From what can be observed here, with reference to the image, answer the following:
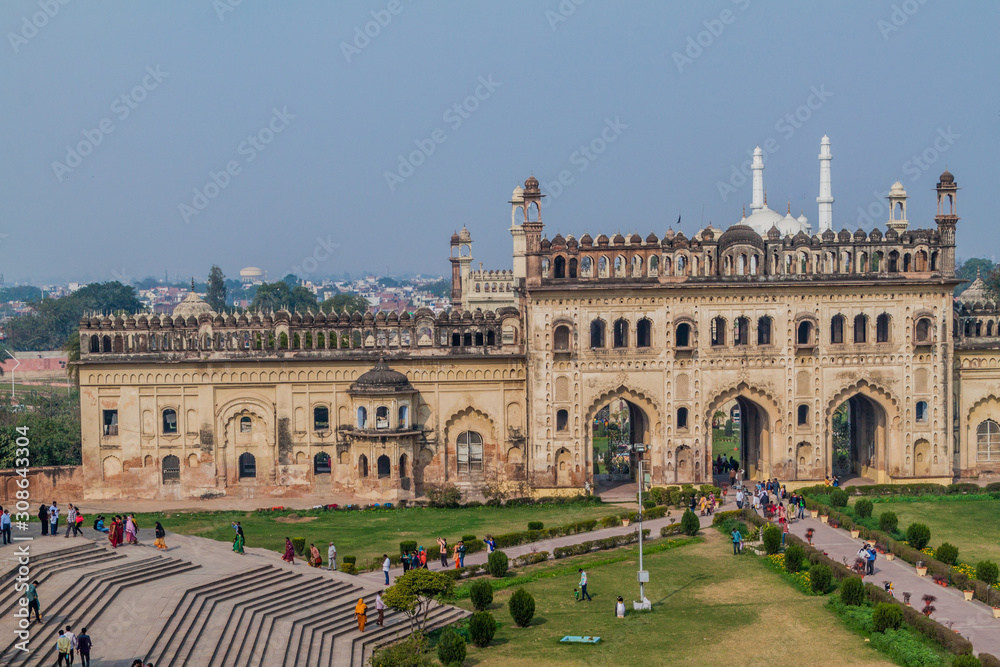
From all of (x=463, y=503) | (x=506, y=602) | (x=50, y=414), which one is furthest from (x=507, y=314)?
(x=50, y=414)

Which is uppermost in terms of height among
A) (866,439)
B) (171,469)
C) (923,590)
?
(866,439)

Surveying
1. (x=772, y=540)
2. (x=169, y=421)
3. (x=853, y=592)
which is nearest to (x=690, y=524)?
(x=772, y=540)

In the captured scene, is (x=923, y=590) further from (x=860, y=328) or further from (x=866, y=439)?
(x=866, y=439)

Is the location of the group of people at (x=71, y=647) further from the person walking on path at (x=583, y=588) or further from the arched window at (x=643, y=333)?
the arched window at (x=643, y=333)

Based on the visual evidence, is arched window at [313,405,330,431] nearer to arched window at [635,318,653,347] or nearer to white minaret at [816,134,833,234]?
arched window at [635,318,653,347]

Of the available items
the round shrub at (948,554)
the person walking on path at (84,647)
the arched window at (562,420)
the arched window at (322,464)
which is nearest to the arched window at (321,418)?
the arched window at (322,464)

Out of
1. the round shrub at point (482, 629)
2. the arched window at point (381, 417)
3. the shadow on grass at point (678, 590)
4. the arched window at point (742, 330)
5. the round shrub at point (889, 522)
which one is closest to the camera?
the round shrub at point (482, 629)

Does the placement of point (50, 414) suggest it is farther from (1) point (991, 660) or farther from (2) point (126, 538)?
(1) point (991, 660)
